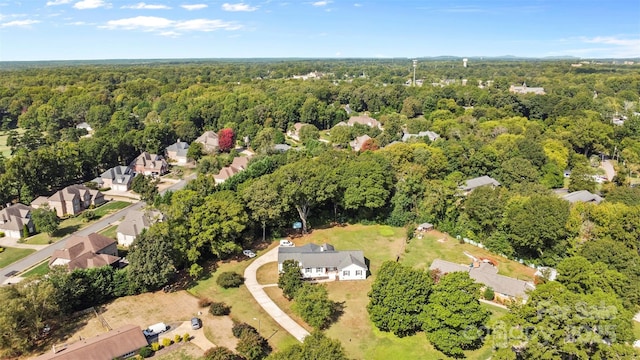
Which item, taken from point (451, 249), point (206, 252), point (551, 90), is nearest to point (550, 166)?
point (451, 249)

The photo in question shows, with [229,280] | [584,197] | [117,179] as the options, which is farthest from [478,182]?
[117,179]

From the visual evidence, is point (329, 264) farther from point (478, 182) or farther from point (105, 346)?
point (478, 182)

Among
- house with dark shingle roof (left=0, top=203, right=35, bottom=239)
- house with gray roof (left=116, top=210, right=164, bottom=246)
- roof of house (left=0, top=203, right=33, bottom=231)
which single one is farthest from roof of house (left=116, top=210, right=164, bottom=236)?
roof of house (left=0, top=203, right=33, bottom=231)

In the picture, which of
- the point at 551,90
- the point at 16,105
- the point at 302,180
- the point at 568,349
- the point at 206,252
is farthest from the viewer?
the point at 551,90

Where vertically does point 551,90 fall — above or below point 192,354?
above

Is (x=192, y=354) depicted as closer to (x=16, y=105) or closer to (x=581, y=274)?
(x=581, y=274)

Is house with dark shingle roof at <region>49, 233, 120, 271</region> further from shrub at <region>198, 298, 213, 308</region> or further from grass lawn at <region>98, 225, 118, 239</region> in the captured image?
shrub at <region>198, 298, 213, 308</region>

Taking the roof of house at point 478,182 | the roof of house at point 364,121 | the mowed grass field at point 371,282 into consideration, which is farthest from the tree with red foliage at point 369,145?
the mowed grass field at point 371,282
